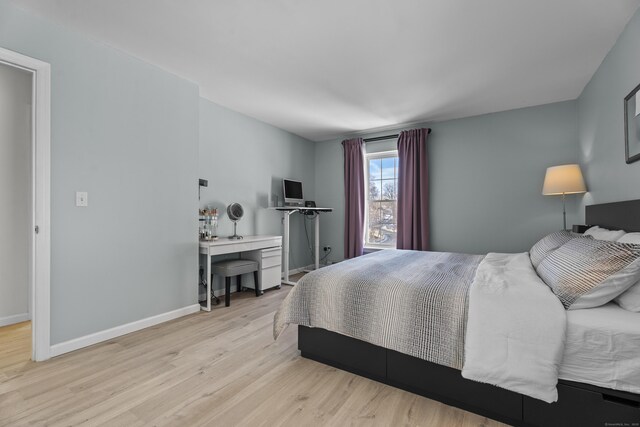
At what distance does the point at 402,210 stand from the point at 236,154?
261 cm

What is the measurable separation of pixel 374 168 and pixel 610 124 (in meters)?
2.99

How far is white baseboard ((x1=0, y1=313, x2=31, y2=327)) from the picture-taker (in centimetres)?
280

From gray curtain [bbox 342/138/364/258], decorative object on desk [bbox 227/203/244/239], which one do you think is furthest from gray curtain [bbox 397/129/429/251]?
decorative object on desk [bbox 227/203/244/239]

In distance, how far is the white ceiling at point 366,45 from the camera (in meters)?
2.00

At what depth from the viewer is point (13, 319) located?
2.86 meters

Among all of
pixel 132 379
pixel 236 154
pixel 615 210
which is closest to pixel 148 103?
pixel 236 154

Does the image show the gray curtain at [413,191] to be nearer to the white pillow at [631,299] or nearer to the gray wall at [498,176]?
the gray wall at [498,176]

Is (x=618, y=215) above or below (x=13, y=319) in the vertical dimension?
above

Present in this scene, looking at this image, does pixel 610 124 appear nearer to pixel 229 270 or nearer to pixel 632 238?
pixel 632 238

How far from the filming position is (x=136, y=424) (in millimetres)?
1466

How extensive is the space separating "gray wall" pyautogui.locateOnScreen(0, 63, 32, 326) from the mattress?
14.5ft

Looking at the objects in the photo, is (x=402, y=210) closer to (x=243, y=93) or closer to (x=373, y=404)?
(x=243, y=93)

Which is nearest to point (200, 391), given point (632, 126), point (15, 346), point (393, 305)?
point (393, 305)

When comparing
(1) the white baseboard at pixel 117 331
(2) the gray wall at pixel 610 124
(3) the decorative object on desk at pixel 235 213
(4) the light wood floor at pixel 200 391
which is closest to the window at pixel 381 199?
(3) the decorative object on desk at pixel 235 213
